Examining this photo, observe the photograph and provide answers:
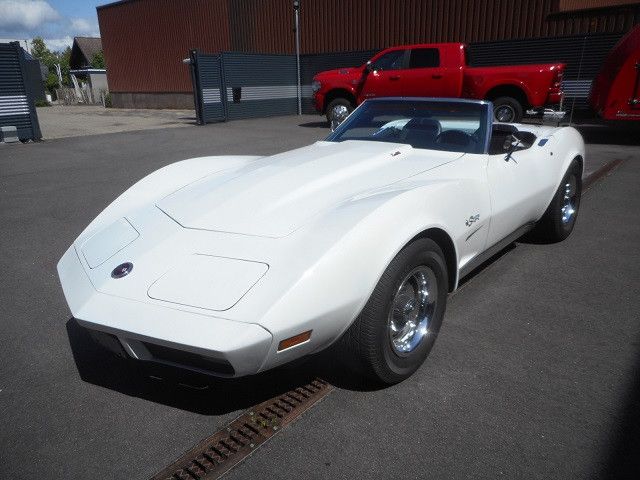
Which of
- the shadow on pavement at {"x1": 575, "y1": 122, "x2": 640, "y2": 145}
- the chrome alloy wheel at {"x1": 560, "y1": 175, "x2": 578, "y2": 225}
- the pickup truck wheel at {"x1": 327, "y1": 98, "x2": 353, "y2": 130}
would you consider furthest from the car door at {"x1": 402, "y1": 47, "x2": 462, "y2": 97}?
the chrome alloy wheel at {"x1": 560, "y1": 175, "x2": 578, "y2": 225}

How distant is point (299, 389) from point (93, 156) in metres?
8.90

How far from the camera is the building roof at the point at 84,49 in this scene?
161 ft

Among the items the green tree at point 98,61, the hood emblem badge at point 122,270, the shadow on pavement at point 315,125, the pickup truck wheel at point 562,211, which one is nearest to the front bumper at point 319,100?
the shadow on pavement at point 315,125

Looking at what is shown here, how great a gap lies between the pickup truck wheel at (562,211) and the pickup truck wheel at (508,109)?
690 centimetres

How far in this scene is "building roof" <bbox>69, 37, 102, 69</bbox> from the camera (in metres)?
49.0

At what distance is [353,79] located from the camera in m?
12.5

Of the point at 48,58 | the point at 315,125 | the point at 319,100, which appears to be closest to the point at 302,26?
the point at 315,125

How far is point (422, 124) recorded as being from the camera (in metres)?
3.43

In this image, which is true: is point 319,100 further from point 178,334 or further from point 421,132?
point 178,334

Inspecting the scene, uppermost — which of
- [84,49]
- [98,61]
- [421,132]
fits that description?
[84,49]

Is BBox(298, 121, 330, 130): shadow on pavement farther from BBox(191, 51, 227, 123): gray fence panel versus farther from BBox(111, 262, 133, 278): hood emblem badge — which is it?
BBox(111, 262, 133, 278): hood emblem badge

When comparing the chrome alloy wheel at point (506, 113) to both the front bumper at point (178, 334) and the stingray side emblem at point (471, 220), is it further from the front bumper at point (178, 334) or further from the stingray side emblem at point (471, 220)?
the front bumper at point (178, 334)

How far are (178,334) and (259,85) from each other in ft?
54.8

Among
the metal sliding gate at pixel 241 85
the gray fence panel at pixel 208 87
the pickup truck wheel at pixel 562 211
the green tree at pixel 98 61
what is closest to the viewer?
the pickup truck wheel at pixel 562 211
